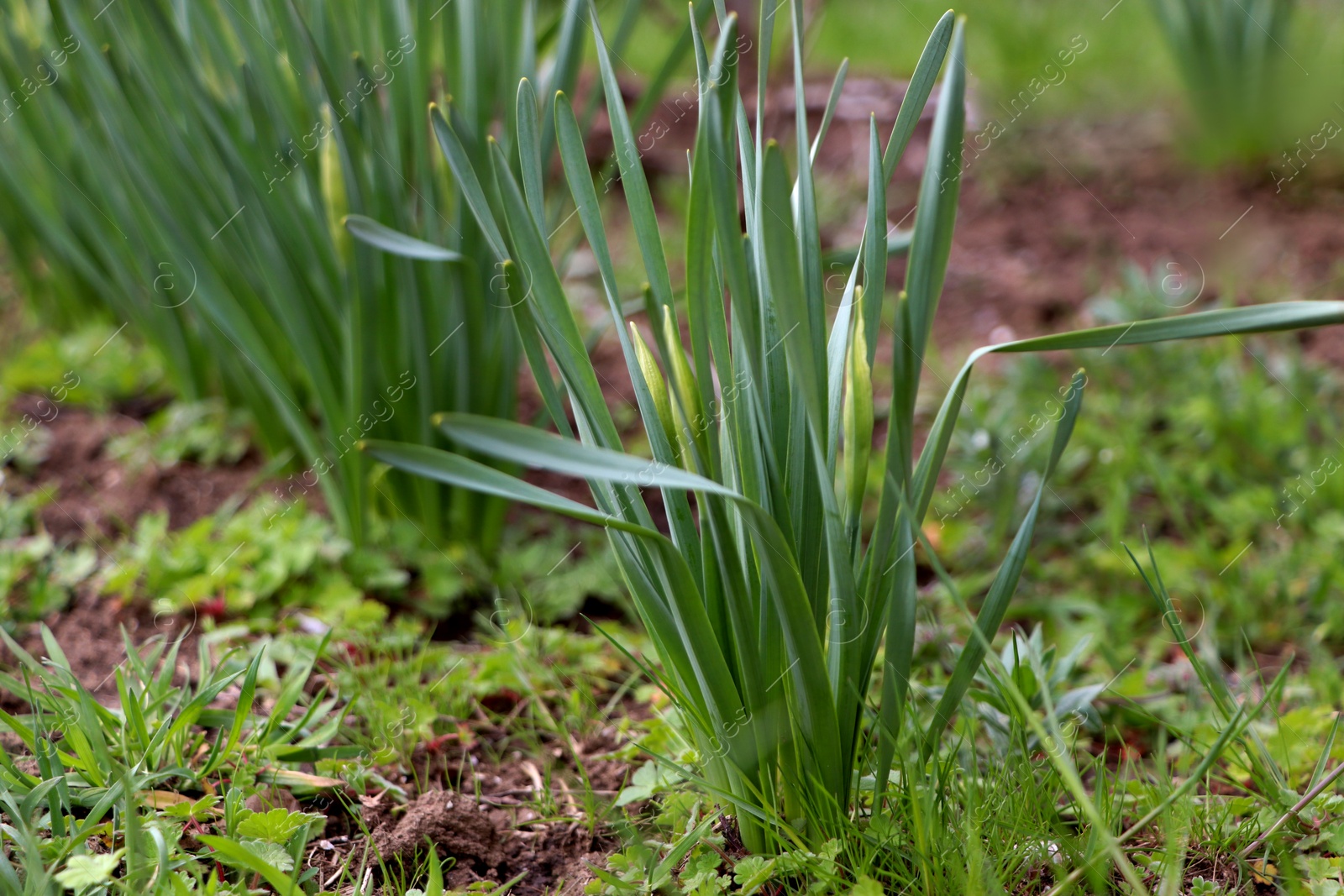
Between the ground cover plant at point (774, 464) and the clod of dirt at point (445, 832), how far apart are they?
297mm

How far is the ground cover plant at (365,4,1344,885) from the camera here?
2.85ft

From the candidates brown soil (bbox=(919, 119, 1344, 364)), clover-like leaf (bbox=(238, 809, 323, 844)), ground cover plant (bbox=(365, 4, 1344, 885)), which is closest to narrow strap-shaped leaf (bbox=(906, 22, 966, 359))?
ground cover plant (bbox=(365, 4, 1344, 885))

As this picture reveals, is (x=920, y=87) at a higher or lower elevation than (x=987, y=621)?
higher

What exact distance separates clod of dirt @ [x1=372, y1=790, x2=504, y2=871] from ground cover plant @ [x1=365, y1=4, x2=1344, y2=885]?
297 millimetres

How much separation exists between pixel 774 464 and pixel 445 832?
603mm

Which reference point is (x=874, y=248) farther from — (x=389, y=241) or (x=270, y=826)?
(x=270, y=826)

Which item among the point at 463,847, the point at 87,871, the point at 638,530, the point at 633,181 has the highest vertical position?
the point at 633,181

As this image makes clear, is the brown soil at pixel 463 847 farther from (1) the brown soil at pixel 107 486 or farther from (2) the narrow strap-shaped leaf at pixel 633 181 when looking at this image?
(1) the brown soil at pixel 107 486

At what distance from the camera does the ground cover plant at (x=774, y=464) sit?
2.85 feet

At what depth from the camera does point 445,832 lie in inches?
44.6

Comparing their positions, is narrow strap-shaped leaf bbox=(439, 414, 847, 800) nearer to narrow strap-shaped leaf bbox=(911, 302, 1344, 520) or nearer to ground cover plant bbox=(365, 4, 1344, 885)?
ground cover plant bbox=(365, 4, 1344, 885)

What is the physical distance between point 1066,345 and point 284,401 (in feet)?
4.68

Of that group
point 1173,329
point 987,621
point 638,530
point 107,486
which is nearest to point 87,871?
point 638,530

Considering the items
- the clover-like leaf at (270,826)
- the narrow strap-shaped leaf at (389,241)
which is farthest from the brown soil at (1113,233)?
the clover-like leaf at (270,826)
